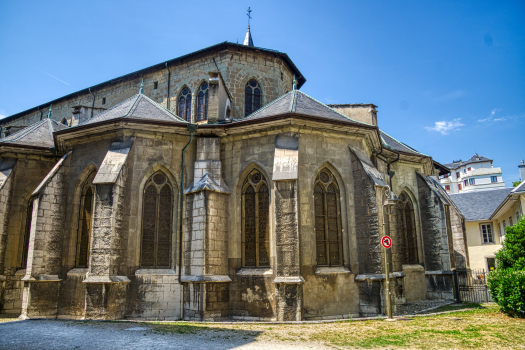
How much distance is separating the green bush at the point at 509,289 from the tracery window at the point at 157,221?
9.97 metres

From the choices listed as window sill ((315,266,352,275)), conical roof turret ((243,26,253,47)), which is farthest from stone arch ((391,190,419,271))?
conical roof turret ((243,26,253,47))

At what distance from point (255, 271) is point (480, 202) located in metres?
27.5

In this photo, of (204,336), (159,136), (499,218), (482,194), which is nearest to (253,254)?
(204,336)

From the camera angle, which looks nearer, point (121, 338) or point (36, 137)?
point (121, 338)

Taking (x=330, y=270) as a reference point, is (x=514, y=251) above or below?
above

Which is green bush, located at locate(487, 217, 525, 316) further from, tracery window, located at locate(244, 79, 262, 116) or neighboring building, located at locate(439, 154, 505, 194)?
neighboring building, located at locate(439, 154, 505, 194)

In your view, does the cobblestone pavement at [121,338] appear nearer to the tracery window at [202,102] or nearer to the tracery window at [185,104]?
the tracery window at [202,102]

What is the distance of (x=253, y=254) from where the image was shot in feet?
39.3

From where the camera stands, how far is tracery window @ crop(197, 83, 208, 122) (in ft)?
57.9

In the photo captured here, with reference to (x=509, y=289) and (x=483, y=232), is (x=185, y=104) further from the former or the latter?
(x=483, y=232)

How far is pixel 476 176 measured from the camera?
228ft

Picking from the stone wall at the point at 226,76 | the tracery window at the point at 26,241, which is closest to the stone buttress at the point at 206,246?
the stone wall at the point at 226,76

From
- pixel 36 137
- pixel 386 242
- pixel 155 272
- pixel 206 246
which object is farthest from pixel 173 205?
pixel 36 137

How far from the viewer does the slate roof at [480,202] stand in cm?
3014
